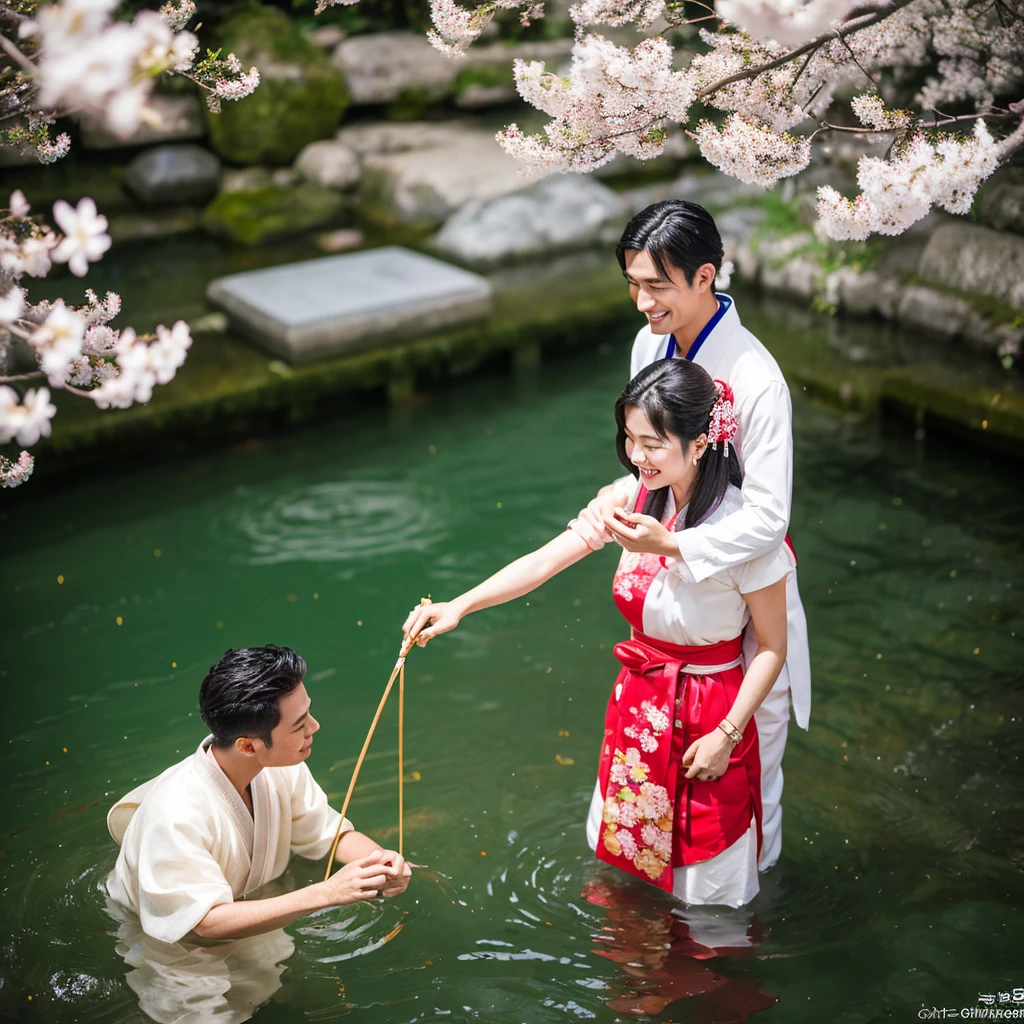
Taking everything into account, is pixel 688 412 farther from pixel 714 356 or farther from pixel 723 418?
pixel 714 356

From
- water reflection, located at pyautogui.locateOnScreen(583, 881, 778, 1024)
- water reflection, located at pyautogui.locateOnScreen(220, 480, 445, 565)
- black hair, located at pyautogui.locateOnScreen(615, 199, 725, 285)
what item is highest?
black hair, located at pyautogui.locateOnScreen(615, 199, 725, 285)

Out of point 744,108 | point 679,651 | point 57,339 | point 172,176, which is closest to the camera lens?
point 57,339

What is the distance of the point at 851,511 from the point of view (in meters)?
6.55

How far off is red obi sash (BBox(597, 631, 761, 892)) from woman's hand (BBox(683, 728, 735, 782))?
79 millimetres

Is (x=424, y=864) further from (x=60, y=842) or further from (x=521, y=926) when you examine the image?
(x=60, y=842)

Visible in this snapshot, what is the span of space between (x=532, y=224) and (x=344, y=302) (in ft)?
8.25

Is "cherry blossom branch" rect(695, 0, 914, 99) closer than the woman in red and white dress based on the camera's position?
No

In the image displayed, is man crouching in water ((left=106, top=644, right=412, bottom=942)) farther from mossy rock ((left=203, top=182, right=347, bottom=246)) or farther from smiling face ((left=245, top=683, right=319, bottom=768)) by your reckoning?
mossy rock ((left=203, top=182, right=347, bottom=246))

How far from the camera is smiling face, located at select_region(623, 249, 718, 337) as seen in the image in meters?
3.19

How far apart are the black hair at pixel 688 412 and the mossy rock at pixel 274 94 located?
8.63 metres

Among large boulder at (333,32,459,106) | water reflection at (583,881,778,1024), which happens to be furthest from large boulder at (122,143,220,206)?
water reflection at (583,881,778,1024)

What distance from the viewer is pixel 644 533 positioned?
318cm

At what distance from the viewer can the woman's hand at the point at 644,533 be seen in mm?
3184

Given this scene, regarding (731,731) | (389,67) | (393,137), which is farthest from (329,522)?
(389,67)
